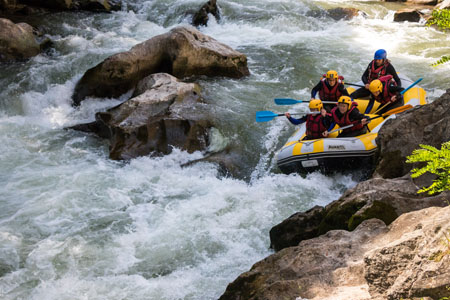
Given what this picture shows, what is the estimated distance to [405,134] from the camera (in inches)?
215

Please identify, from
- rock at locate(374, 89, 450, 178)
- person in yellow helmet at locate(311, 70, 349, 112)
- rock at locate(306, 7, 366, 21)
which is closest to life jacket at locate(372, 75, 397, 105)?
person in yellow helmet at locate(311, 70, 349, 112)

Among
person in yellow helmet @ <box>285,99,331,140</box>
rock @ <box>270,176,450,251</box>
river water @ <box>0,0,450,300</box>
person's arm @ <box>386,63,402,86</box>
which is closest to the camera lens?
rock @ <box>270,176,450,251</box>

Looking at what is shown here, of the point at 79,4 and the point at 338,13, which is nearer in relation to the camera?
the point at 79,4

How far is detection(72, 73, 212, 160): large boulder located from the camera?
23.6 ft

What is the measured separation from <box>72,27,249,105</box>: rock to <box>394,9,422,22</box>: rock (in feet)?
23.0

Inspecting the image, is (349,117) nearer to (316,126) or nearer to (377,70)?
(316,126)

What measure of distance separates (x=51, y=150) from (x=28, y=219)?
1.95 meters

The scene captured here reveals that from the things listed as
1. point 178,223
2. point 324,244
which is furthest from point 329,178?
point 324,244

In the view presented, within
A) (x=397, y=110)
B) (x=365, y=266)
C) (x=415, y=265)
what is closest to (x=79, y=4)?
(x=397, y=110)

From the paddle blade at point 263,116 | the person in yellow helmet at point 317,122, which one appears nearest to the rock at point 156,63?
the paddle blade at point 263,116

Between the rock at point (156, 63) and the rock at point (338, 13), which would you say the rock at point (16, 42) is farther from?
the rock at point (338, 13)

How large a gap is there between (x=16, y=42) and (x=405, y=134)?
8170 millimetres

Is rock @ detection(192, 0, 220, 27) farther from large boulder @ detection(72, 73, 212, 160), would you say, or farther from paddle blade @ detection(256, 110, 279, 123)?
paddle blade @ detection(256, 110, 279, 123)

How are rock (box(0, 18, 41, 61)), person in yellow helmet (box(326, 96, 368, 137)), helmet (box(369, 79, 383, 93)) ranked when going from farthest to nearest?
rock (box(0, 18, 41, 61)) < helmet (box(369, 79, 383, 93)) < person in yellow helmet (box(326, 96, 368, 137))
